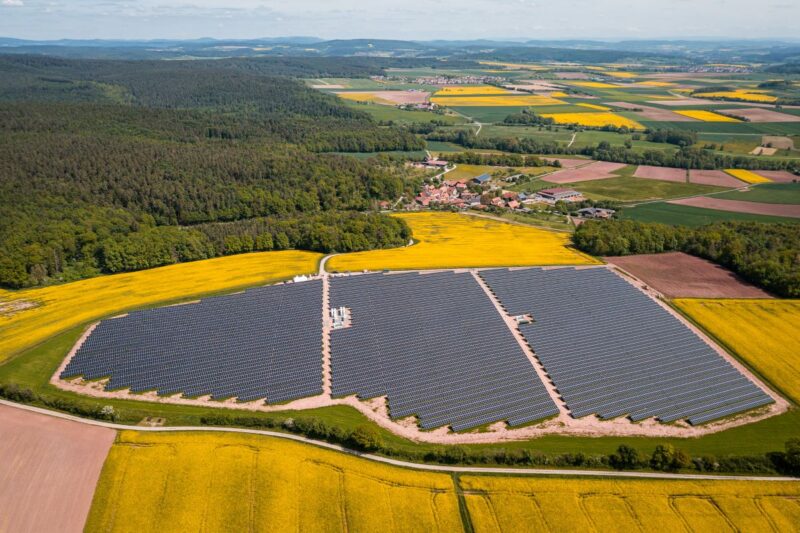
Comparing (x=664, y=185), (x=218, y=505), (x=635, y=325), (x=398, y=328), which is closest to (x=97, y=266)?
(x=398, y=328)

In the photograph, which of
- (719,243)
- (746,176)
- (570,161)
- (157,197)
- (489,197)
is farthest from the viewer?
(570,161)

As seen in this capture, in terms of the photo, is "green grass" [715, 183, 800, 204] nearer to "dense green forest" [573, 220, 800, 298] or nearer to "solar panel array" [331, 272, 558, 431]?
"dense green forest" [573, 220, 800, 298]

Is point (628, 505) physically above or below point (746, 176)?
below

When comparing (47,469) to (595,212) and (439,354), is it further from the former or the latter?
(595,212)

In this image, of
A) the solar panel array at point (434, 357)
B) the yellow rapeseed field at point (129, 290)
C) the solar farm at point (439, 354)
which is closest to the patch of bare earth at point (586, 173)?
the solar farm at point (439, 354)

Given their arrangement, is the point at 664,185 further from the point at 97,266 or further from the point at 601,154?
the point at 97,266

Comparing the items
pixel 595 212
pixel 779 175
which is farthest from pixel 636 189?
pixel 779 175
